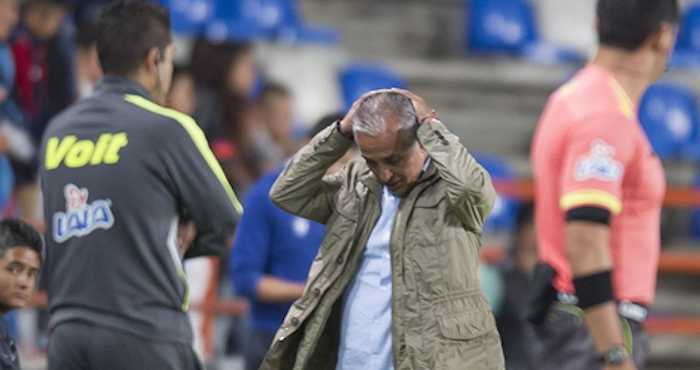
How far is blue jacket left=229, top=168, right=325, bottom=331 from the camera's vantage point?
22.5 ft

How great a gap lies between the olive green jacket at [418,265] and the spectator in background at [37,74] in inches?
181

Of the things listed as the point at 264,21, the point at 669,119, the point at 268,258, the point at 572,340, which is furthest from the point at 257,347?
the point at 669,119

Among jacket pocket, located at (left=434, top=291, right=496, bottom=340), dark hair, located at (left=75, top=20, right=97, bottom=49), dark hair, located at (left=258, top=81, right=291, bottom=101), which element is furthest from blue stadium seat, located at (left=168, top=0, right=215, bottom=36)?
jacket pocket, located at (left=434, top=291, right=496, bottom=340)

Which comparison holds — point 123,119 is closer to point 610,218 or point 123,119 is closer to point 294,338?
point 294,338

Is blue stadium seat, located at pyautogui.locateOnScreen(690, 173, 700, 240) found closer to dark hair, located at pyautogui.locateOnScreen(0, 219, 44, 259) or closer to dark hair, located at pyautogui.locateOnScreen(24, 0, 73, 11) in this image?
dark hair, located at pyautogui.locateOnScreen(24, 0, 73, 11)

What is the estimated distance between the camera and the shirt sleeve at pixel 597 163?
16.1ft

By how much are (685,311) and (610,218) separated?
692cm

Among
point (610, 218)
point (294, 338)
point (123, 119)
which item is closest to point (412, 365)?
point (294, 338)

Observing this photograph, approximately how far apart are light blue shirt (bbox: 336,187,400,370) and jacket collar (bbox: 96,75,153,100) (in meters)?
1.02

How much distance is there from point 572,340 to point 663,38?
103cm

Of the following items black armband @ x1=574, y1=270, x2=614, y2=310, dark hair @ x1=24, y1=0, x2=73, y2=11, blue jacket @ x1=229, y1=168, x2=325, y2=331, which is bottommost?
blue jacket @ x1=229, y1=168, x2=325, y2=331

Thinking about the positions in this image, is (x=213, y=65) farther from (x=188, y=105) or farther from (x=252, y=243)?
(x=252, y=243)

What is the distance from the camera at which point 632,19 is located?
514 cm

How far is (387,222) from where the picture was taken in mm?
4801
